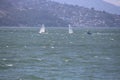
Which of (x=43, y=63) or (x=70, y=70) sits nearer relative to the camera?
(x=70, y=70)

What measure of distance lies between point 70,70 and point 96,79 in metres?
7.40

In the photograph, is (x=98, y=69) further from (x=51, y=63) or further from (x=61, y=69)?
(x=51, y=63)

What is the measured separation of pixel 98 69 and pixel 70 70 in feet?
11.2

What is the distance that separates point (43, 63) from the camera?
6309cm

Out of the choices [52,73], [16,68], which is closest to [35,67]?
[16,68]

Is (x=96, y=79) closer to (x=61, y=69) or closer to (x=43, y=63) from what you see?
(x=61, y=69)

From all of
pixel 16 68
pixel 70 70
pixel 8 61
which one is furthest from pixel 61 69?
pixel 8 61

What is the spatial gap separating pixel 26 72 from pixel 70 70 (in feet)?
17.1

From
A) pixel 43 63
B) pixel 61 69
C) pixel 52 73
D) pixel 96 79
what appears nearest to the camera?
pixel 96 79

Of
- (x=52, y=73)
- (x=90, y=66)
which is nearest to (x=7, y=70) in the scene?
(x=52, y=73)

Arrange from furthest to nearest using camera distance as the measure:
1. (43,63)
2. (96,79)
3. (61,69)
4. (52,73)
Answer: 1. (43,63)
2. (61,69)
3. (52,73)
4. (96,79)

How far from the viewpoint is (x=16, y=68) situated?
190 feet

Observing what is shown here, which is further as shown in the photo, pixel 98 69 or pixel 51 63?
pixel 51 63

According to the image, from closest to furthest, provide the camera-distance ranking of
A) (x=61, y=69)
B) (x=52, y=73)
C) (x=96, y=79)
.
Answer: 1. (x=96, y=79)
2. (x=52, y=73)
3. (x=61, y=69)
